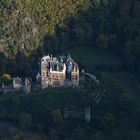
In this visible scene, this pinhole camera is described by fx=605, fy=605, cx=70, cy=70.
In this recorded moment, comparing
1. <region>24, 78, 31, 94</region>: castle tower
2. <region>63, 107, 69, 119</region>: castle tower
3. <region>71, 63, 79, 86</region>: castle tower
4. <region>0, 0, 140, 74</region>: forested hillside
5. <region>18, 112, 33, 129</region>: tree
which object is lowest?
<region>18, 112, 33, 129</region>: tree

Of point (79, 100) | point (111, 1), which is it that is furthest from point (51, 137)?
point (111, 1)

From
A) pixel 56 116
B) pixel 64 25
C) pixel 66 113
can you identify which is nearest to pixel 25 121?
pixel 56 116

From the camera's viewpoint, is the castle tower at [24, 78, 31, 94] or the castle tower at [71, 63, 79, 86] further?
the castle tower at [71, 63, 79, 86]

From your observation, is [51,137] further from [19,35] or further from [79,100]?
[19,35]

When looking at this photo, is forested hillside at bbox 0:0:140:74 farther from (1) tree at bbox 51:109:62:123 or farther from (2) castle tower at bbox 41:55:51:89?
(1) tree at bbox 51:109:62:123

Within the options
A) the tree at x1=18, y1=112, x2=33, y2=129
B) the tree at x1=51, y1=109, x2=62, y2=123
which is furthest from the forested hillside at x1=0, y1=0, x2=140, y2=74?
the tree at x1=51, y1=109, x2=62, y2=123

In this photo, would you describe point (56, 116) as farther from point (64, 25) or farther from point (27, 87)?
point (64, 25)

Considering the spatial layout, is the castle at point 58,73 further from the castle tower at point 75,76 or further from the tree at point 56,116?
the tree at point 56,116

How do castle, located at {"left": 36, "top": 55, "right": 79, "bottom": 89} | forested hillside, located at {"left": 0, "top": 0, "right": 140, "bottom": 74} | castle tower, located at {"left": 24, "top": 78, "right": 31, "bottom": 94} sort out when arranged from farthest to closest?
1. forested hillside, located at {"left": 0, "top": 0, "right": 140, "bottom": 74}
2. castle, located at {"left": 36, "top": 55, "right": 79, "bottom": 89}
3. castle tower, located at {"left": 24, "top": 78, "right": 31, "bottom": 94}
